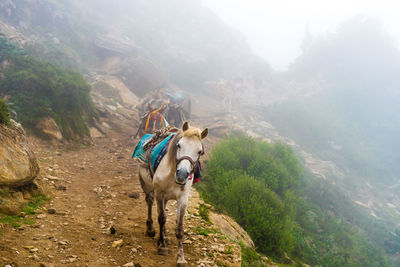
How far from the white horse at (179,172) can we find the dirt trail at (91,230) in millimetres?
472

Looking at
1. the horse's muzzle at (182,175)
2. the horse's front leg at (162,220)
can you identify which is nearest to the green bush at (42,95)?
the horse's front leg at (162,220)

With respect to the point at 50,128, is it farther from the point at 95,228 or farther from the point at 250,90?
the point at 250,90

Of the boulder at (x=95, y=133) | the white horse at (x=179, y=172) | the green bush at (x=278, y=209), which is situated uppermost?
the white horse at (x=179, y=172)

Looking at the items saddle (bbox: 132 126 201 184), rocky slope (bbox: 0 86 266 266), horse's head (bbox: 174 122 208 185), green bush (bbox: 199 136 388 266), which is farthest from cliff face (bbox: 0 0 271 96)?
horse's head (bbox: 174 122 208 185)

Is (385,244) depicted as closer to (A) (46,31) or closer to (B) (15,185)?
(B) (15,185)

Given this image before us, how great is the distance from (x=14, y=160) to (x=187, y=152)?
10.5 feet

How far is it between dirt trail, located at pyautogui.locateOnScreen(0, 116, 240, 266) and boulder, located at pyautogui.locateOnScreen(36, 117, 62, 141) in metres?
1.09

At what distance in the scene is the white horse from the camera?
276 cm

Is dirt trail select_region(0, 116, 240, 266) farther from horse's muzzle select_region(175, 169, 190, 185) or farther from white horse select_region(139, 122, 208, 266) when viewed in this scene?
horse's muzzle select_region(175, 169, 190, 185)

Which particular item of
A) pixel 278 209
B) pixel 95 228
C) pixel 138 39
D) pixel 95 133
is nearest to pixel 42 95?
pixel 95 133

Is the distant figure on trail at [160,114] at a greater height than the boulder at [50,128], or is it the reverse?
the distant figure on trail at [160,114]

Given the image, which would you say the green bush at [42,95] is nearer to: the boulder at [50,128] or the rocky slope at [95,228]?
the boulder at [50,128]

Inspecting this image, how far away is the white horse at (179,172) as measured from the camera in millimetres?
2760

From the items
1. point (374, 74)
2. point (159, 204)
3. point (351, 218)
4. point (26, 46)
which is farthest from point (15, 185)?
point (374, 74)
